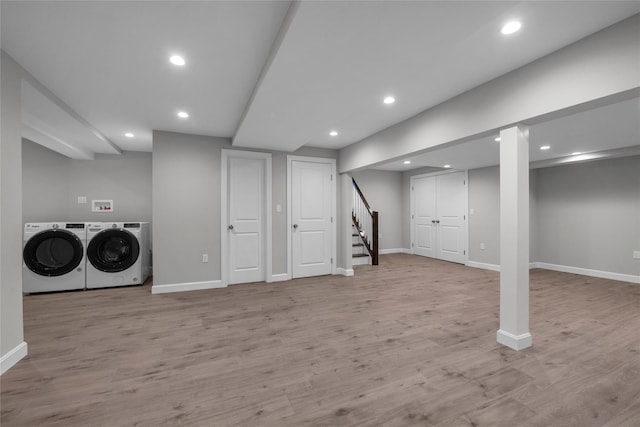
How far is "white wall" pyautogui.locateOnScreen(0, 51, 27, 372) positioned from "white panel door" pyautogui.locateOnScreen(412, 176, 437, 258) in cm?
714

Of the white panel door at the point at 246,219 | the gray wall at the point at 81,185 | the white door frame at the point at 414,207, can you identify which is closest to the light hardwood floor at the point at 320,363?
the white panel door at the point at 246,219

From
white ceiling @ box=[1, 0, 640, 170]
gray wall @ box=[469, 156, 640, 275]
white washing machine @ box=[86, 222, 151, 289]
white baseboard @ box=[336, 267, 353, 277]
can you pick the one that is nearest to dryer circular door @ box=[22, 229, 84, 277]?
white washing machine @ box=[86, 222, 151, 289]

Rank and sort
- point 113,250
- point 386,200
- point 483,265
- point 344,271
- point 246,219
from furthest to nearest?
1. point 386,200
2. point 483,265
3. point 344,271
4. point 246,219
5. point 113,250

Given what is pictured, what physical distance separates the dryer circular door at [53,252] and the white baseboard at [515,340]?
543cm

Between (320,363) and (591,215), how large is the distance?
587 centimetres

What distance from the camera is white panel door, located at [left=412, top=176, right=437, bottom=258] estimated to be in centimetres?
684

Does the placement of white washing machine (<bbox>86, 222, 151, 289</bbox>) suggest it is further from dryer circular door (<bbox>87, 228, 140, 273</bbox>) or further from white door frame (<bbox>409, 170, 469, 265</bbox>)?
white door frame (<bbox>409, 170, 469, 265</bbox>)

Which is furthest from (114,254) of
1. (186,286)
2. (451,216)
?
(451,216)

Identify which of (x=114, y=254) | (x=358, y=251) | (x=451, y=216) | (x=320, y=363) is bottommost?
(x=320, y=363)

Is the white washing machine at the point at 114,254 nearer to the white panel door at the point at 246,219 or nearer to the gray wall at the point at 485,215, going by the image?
the white panel door at the point at 246,219

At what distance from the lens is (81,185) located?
15.3ft

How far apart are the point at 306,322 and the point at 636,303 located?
4.22 metres

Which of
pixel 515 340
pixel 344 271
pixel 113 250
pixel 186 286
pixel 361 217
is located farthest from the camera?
pixel 361 217

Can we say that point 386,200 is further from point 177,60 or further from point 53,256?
point 53,256
